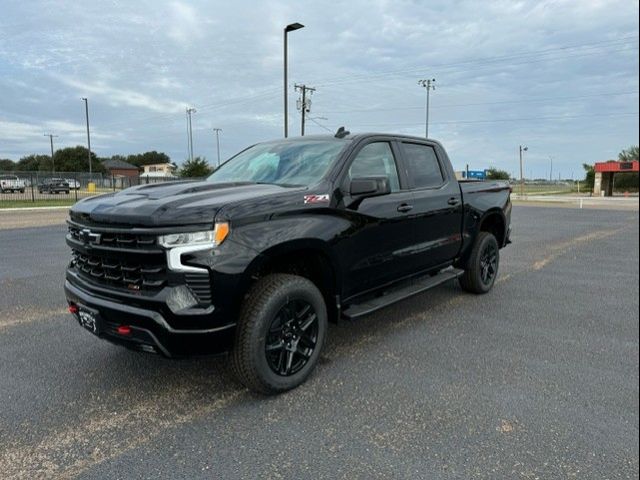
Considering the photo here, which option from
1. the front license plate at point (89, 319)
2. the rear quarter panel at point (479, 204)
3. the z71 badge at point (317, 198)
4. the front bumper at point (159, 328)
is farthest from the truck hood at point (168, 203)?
the rear quarter panel at point (479, 204)

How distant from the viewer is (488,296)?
600 centimetres

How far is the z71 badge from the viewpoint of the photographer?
11.2ft

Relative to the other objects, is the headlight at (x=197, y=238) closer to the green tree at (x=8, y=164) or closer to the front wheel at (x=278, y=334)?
the front wheel at (x=278, y=334)

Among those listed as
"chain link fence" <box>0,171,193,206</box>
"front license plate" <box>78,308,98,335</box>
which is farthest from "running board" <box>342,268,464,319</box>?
"chain link fence" <box>0,171,193,206</box>

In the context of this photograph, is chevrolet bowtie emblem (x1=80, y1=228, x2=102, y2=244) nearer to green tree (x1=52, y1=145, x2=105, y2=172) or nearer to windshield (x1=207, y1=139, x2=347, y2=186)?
windshield (x1=207, y1=139, x2=347, y2=186)

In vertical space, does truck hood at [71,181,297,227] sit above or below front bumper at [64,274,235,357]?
above

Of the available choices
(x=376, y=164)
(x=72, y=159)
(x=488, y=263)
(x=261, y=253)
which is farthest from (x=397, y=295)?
(x=72, y=159)

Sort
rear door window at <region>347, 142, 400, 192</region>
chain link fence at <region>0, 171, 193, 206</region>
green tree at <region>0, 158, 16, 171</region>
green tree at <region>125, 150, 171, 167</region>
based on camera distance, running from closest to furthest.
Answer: rear door window at <region>347, 142, 400, 192</region> → chain link fence at <region>0, 171, 193, 206</region> → green tree at <region>0, 158, 16, 171</region> → green tree at <region>125, 150, 171, 167</region>

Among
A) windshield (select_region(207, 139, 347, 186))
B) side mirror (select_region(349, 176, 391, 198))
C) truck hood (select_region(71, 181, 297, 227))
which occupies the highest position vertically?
windshield (select_region(207, 139, 347, 186))

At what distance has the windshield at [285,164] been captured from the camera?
12.9 feet

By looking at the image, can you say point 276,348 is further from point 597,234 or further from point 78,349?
point 597,234

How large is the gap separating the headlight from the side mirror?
1117mm

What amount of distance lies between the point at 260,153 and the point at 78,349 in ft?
7.75

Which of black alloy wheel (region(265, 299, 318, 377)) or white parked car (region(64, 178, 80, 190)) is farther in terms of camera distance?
white parked car (region(64, 178, 80, 190))
